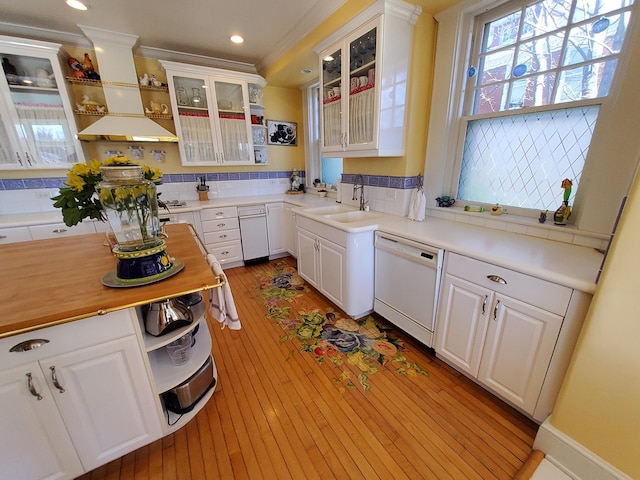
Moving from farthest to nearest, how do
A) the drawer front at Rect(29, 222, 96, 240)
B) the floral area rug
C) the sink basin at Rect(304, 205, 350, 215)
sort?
1. the sink basin at Rect(304, 205, 350, 215)
2. the drawer front at Rect(29, 222, 96, 240)
3. the floral area rug

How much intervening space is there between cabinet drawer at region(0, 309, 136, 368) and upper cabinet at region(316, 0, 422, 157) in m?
2.01

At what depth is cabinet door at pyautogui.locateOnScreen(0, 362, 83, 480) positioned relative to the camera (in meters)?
0.91

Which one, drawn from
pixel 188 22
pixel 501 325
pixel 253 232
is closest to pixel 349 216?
pixel 253 232

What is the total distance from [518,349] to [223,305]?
153cm

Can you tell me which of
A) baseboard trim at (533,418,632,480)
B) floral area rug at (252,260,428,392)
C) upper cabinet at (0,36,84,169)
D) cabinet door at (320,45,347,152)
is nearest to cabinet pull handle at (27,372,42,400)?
floral area rug at (252,260,428,392)

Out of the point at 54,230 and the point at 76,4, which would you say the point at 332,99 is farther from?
the point at 54,230

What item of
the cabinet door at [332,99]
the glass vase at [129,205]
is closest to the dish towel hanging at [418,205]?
the cabinet door at [332,99]

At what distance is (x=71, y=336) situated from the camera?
96 cm

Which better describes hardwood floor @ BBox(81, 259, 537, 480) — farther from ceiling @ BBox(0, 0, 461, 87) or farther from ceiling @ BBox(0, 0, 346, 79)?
ceiling @ BBox(0, 0, 346, 79)

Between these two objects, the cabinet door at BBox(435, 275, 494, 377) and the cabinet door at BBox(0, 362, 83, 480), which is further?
the cabinet door at BBox(435, 275, 494, 377)

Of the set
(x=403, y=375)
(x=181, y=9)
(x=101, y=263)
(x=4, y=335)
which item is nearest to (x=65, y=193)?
(x=101, y=263)

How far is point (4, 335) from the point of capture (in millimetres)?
813

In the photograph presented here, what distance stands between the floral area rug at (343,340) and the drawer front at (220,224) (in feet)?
3.49

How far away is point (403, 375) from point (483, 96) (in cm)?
218
